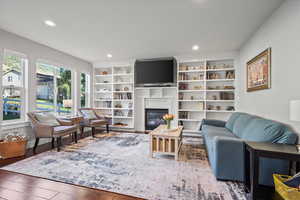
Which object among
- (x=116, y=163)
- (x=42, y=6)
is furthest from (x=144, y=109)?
(x=42, y=6)

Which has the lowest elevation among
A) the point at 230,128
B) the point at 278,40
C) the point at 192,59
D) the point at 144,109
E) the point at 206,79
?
the point at 230,128

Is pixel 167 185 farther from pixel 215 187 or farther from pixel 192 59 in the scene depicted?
pixel 192 59

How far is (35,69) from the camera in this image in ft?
12.1

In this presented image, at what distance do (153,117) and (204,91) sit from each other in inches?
77.8

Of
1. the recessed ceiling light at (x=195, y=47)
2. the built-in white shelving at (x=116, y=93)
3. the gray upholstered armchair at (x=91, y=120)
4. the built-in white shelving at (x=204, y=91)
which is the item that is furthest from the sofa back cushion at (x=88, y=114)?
the recessed ceiling light at (x=195, y=47)

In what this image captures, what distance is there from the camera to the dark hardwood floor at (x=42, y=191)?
168 centimetres

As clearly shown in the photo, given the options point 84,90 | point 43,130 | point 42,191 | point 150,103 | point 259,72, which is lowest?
point 42,191

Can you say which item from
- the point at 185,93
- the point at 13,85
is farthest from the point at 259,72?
the point at 13,85

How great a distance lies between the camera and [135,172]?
2268mm

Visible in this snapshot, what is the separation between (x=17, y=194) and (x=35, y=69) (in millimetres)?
3104

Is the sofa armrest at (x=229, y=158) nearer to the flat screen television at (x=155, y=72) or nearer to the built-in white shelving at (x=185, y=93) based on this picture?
the built-in white shelving at (x=185, y=93)

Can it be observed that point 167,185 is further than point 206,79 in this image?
No

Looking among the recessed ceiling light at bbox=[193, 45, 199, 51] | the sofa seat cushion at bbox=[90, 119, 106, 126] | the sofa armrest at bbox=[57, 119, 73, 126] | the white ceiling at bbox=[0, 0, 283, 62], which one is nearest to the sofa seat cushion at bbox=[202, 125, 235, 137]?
the white ceiling at bbox=[0, 0, 283, 62]

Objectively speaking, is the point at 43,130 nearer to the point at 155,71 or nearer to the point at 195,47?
the point at 155,71
